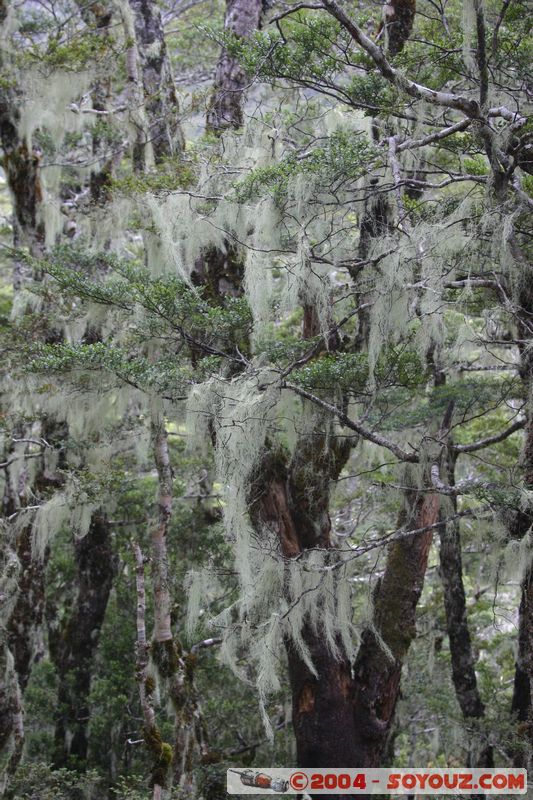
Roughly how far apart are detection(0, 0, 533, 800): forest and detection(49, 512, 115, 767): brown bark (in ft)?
0.10

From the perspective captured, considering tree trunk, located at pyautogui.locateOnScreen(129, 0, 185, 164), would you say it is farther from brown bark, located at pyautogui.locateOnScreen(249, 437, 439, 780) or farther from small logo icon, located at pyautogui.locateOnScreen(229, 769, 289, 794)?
small logo icon, located at pyautogui.locateOnScreen(229, 769, 289, 794)

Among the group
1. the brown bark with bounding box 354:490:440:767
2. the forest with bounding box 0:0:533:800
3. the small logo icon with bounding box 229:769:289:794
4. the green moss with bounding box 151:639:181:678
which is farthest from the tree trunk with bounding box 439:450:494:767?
the green moss with bounding box 151:639:181:678

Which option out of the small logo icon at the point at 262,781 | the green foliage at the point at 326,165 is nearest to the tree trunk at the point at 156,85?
the green foliage at the point at 326,165

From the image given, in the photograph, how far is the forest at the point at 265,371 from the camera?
419cm

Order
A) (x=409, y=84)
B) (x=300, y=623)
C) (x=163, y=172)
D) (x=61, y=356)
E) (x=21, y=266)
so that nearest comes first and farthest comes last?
1. (x=409, y=84)
2. (x=300, y=623)
3. (x=61, y=356)
4. (x=163, y=172)
5. (x=21, y=266)

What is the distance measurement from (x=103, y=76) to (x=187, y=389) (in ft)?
13.4

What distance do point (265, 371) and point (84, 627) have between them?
176 inches

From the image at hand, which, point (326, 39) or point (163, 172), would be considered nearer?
point (326, 39)

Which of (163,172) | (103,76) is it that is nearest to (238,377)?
(163,172)

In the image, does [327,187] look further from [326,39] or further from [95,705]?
[95,705]

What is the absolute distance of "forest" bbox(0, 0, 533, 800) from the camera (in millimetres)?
4188

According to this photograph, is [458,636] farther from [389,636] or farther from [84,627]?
[84,627]

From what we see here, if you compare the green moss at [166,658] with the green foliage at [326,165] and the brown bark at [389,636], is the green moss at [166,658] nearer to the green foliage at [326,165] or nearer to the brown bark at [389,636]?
the brown bark at [389,636]

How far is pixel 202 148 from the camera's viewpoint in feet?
17.5
